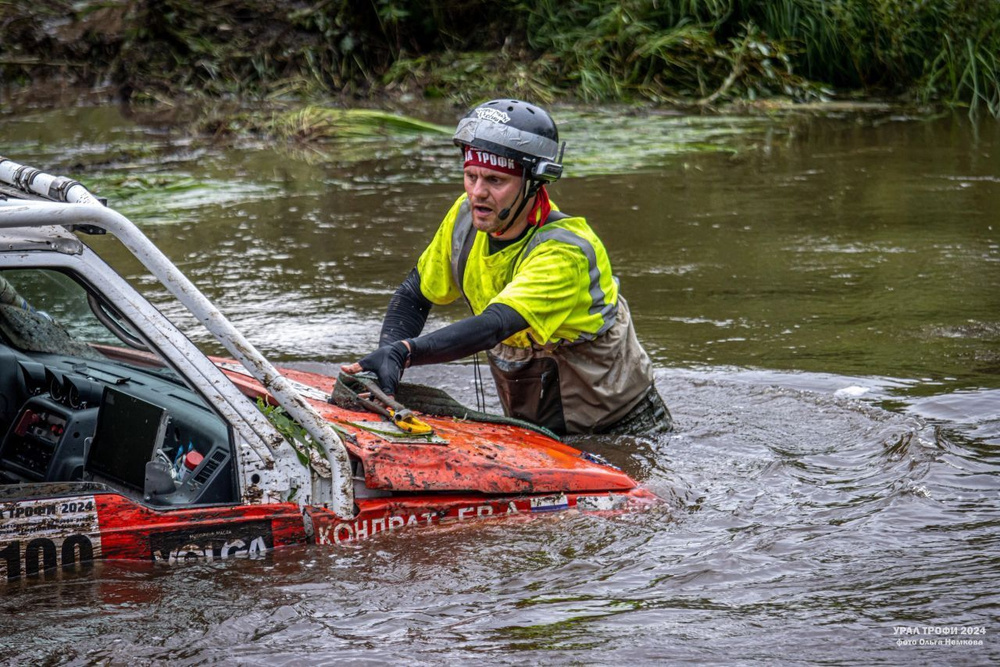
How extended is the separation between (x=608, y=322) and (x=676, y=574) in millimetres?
1057

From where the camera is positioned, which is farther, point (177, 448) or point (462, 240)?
point (462, 240)

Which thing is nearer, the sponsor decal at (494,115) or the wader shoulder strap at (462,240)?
the sponsor decal at (494,115)

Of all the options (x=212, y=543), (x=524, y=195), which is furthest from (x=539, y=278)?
(x=212, y=543)

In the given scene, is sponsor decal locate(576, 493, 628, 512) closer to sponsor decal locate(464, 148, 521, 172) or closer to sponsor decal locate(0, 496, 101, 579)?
sponsor decal locate(464, 148, 521, 172)

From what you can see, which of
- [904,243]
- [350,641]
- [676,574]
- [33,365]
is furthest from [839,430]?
[904,243]

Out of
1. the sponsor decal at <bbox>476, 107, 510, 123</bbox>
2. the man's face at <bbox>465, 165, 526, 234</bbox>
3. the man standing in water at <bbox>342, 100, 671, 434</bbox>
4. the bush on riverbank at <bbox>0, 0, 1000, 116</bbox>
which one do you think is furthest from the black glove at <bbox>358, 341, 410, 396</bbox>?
the bush on riverbank at <bbox>0, 0, 1000, 116</bbox>

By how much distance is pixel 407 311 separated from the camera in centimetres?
468

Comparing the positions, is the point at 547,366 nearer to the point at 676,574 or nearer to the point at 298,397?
the point at 676,574

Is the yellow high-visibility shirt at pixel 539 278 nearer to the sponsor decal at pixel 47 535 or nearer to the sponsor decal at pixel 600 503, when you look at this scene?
the sponsor decal at pixel 600 503

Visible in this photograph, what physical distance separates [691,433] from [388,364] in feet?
5.82

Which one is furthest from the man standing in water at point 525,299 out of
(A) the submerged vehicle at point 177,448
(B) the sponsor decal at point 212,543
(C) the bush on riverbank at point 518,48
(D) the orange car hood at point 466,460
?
(C) the bush on riverbank at point 518,48

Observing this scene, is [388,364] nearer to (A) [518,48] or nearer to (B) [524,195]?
(B) [524,195]

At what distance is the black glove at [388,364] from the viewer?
3.94 m

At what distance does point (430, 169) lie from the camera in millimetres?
12578
